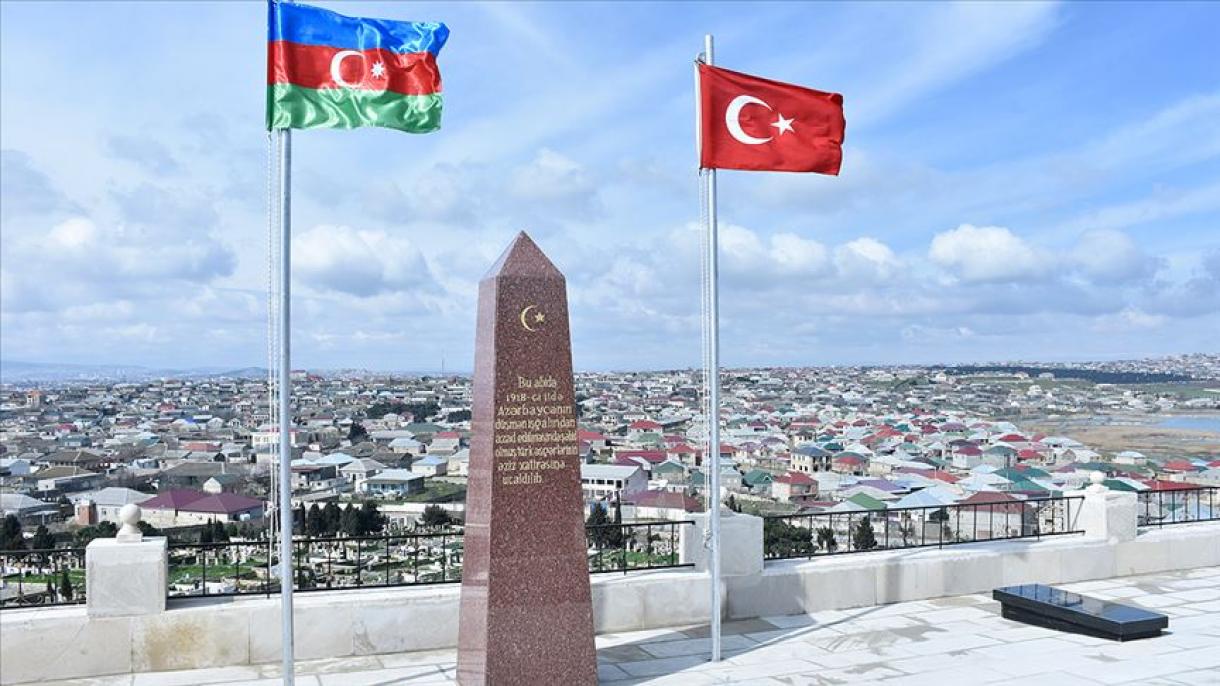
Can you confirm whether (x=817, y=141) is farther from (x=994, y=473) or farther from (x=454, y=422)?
(x=454, y=422)

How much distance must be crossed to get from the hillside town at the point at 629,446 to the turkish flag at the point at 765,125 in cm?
230

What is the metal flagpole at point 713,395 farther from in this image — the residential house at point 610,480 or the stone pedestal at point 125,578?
the residential house at point 610,480

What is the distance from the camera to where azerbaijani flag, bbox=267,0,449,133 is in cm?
680

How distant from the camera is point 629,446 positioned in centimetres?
4938

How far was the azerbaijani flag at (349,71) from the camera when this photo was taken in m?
6.80

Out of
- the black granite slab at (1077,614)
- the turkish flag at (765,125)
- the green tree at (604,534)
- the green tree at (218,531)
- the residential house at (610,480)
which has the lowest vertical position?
the residential house at (610,480)

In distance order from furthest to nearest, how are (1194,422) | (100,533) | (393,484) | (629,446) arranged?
(1194,422) → (629,446) → (393,484) → (100,533)

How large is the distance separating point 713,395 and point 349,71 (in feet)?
12.7

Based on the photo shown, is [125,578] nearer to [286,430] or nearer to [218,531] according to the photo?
[286,430]

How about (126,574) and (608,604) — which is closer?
(126,574)

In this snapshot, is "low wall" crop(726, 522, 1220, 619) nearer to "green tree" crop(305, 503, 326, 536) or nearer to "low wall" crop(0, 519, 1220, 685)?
"low wall" crop(0, 519, 1220, 685)

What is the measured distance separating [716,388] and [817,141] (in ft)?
8.07

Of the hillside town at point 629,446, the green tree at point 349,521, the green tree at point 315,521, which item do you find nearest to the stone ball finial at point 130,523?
the hillside town at point 629,446

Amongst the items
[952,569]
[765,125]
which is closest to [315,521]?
[952,569]
